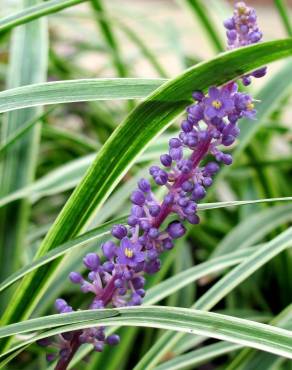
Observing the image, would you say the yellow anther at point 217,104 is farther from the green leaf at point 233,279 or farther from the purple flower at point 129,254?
the green leaf at point 233,279

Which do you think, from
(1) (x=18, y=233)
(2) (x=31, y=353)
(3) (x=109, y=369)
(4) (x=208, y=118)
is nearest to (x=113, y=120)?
(2) (x=31, y=353)

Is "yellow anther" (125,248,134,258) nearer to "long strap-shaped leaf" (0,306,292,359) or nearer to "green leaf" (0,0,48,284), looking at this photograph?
"long strap-shaped leaf" (0,306,292,359)

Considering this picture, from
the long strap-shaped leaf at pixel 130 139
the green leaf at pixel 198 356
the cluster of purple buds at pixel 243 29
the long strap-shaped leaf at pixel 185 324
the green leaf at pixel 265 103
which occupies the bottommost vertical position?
the long strap-shaped leaf at pixel 185 324

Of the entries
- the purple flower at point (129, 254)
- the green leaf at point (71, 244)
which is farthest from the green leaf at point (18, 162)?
the purple flower at point (129, 254)

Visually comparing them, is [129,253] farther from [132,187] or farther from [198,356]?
[132,187]

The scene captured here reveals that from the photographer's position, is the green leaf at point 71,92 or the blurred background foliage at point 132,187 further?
the blurred background foliage at point 132,187

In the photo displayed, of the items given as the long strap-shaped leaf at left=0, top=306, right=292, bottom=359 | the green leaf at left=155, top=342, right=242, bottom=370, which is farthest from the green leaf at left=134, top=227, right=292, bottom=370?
the long strap-shaped leaf at left=0, top=306, right=292, bottom=359

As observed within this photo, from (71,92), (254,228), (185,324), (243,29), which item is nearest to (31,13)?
(71,92)
